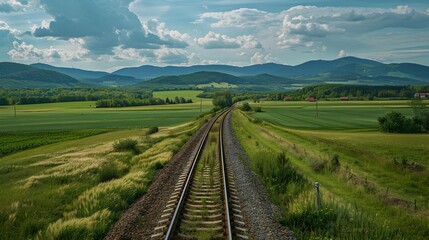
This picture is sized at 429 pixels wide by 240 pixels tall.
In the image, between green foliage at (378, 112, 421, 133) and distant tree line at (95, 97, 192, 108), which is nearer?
green foliage at (378, 112, 421, 133)

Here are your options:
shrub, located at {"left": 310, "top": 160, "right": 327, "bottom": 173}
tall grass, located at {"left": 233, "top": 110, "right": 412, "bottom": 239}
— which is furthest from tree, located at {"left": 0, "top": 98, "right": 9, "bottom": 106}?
tall grass, located at {"left": 233, "top": 110, "right": 412, "bottom": 239}

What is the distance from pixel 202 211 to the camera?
1152 cm

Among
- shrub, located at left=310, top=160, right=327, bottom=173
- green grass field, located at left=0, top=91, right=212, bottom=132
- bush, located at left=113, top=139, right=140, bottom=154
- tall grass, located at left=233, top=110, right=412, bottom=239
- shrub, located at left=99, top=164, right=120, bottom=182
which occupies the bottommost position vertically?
→ green grass field, located at left=0, top=91, right=212, bottom=132

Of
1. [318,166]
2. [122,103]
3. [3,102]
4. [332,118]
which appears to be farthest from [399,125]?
[3,102]

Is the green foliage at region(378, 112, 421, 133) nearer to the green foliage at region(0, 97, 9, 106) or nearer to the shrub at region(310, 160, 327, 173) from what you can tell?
the shrub at region(310, 160, 327, 173)

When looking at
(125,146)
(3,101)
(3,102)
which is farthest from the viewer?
(3,101)

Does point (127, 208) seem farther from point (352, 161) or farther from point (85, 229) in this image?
point (352, 161)

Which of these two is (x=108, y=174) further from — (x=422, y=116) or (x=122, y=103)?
(x=122, y=103)

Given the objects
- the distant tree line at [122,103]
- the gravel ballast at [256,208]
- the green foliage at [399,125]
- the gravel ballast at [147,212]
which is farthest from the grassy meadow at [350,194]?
the distant tree line at [122,103]

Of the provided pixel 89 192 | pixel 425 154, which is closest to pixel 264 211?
pixel 89 192

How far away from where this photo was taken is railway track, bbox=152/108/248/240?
9.46 m

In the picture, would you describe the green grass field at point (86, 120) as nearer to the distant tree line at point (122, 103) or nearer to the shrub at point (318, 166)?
the distant tree line at point (122, 103)

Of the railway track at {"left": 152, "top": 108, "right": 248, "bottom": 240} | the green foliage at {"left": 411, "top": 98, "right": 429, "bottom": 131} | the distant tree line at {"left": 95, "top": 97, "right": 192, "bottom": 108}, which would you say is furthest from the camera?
the distant tree line at {"left": 95, "top": 97, "right": 192, "bottom": 108}

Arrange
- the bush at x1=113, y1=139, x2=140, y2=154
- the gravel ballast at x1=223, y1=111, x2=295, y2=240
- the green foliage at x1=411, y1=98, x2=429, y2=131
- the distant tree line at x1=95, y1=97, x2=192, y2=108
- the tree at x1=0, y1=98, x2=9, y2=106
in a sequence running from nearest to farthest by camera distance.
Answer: the gravel ballast at x1=223, y1=111, x2=295, y2=240, the bush at x1=113, y1=139, x2=140, y2=154, the green foliage at x1=411, y1=98, x2=429, y2=131, the distant tree line at x1=95, y1=97, x2=192, y2=108, the tree at x1=0, y1=98, x2=9, y2=106
